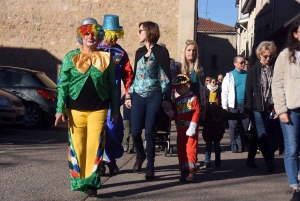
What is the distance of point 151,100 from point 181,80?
1.72 ft

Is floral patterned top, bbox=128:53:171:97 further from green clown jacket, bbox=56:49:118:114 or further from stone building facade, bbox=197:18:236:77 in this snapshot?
stone building facade, bbox=197:18:236:77

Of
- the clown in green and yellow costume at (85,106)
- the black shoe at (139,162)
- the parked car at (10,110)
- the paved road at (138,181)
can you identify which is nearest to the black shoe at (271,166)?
the paved road at (138,181)

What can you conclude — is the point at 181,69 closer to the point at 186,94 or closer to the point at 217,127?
the point at 186,94

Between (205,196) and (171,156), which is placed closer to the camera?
(205,196)

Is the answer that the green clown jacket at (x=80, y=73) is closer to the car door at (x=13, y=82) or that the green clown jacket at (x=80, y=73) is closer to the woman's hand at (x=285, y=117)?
the woman's hand at (x=285, y=117)

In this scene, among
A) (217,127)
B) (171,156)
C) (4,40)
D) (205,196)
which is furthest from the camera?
(4,40)

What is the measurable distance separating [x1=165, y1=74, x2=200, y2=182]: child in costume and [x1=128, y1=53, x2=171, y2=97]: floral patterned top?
34 centimetres

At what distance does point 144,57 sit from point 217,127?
2.01m

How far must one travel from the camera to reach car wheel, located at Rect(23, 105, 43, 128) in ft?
50.4

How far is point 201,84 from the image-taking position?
27.2ft

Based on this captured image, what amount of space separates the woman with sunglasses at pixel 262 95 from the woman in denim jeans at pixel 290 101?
2278 mm

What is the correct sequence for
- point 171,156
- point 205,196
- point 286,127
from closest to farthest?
1. point 286,127
2. point 205,196
3. point 171,156

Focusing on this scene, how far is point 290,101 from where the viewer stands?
6.28 m

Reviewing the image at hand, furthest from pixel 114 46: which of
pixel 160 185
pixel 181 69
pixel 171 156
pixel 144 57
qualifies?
pixel 171 156
